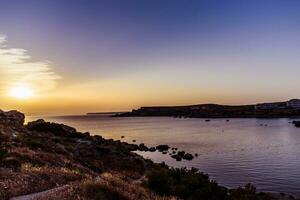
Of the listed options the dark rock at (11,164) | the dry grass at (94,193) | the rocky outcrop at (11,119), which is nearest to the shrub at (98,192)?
the dry grass at (94,193)

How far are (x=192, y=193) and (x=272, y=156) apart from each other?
5931 cm

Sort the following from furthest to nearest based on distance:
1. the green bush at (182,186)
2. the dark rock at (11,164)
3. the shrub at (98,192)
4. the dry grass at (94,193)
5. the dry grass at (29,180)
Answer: the green bush at (182,186) < the dark rock at (11,164) < the dry grass at (29,180) < the shrub at (98,192) < the dry grass at (94,193)

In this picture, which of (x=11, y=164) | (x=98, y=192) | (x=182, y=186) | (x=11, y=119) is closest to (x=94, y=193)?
(x=98, y=192)

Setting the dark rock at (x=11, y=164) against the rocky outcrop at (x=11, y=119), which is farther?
the rocky outcrop at (x=11, y=119)

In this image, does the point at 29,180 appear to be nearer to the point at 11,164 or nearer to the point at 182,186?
the point at 11,164

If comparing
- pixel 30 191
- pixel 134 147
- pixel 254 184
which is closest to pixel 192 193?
pixel 30 191

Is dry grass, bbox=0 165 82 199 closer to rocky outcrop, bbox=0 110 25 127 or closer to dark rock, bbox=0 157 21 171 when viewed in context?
dark rock, bbox=0 157 21 171

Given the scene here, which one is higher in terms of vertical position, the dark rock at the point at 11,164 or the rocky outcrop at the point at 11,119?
the rocky outcrop at the point at 11,119

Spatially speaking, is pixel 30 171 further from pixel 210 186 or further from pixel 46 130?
pixel 46 130

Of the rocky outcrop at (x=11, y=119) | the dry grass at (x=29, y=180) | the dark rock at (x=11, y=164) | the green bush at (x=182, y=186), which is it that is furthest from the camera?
the rocky outcrop at (x=11, y=119)

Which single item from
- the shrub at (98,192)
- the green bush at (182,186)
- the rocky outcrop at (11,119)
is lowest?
the green bush at (182,186)

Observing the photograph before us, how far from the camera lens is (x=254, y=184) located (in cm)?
5294

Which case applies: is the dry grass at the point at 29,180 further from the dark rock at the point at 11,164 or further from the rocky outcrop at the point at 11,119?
the rocky outcrop at the point at 11,119

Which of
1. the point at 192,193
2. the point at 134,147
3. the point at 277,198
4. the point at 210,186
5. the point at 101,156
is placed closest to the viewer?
the point at 192,193
